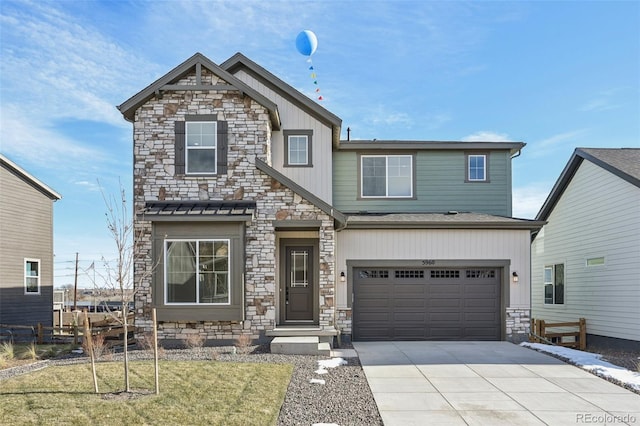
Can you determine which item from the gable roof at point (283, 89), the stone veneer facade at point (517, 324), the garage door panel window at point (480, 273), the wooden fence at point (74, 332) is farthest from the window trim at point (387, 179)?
the wooden fence at point (74, 332)

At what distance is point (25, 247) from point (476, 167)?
52.5ft

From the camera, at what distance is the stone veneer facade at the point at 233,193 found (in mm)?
12250

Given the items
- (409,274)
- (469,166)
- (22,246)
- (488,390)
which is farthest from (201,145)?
(22,246)

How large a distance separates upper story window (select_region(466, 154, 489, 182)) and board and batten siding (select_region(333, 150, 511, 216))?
16cm

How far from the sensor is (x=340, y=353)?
1145 cm

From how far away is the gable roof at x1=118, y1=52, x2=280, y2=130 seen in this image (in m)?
12.5

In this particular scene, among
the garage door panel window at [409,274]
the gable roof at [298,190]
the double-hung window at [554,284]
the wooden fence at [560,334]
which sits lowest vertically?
the wooden fence at [560,334]

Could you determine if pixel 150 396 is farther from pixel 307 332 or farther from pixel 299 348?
pixel 307 332

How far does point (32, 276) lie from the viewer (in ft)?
60.4

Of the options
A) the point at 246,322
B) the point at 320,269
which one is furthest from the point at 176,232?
the point at 320,269

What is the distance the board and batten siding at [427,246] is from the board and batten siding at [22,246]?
11594mm

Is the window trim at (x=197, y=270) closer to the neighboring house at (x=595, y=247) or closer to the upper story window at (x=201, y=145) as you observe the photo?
the upper story window at (x=201, y=145)

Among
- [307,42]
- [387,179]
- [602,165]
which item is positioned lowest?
[387,179]

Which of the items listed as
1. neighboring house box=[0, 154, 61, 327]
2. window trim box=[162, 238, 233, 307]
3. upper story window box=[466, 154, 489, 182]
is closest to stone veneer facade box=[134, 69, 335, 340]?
window trim box=[162, 238, 233, 307]
